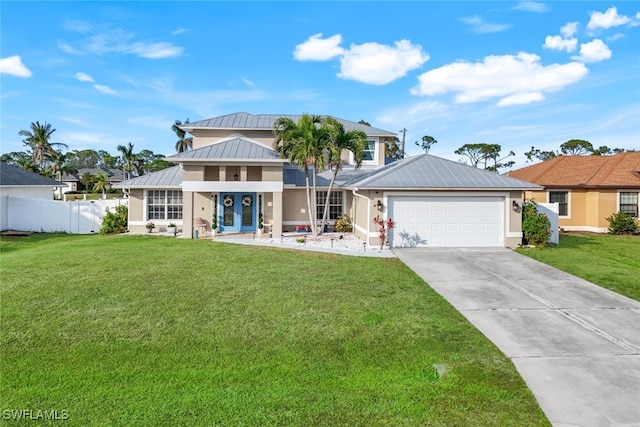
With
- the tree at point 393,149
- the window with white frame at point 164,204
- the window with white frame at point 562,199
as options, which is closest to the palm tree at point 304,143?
the window with white frame at point 164,204

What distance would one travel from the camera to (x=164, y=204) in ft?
64.4

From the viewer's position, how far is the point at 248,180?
1834cm

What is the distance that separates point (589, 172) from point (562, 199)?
267cm

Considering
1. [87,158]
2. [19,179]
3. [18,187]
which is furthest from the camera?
[87,158]

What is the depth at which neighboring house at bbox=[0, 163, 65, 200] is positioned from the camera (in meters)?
21.2

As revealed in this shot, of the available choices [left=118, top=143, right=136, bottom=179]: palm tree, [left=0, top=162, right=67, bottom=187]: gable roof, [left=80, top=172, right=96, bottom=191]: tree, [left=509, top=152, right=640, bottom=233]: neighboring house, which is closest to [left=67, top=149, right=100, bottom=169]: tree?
[left=80, top=172, right=96, bottom=191]: tree

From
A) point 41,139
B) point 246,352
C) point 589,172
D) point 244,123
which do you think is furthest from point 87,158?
point 246,352

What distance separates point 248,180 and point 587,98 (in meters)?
21.7

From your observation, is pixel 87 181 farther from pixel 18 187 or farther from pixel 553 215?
pixel 553 215

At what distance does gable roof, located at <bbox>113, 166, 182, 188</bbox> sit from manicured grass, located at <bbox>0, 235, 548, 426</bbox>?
9.24 m

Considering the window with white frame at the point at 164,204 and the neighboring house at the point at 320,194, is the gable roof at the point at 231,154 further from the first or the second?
the window with white frame at the point at 164,204

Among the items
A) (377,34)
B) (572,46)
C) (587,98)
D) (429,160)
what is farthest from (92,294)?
(587,98)

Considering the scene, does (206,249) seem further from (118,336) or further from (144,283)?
(118,336)

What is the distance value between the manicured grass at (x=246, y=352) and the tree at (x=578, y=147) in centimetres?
5787
